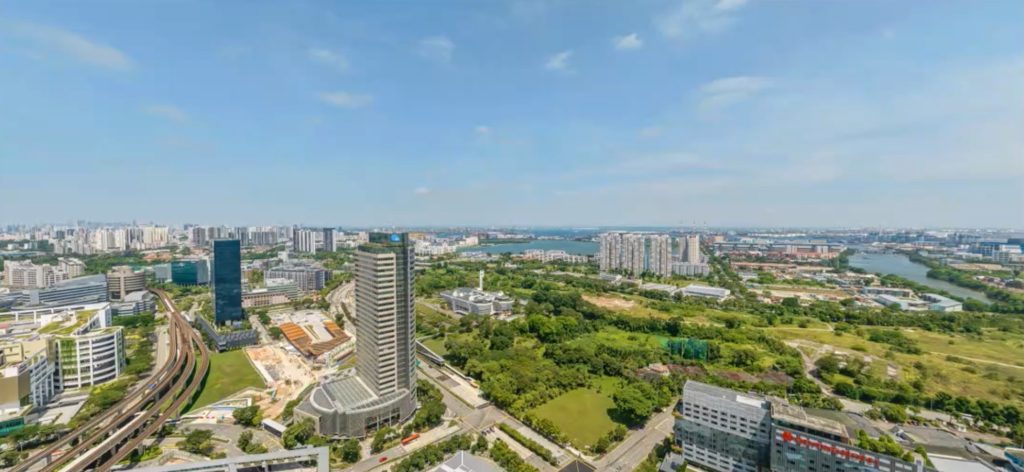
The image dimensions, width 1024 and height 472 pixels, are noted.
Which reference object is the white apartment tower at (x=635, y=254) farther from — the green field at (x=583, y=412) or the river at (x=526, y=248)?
the green field at (x=583, y=412)

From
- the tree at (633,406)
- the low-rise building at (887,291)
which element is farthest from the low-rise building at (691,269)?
the tree at (633,406)

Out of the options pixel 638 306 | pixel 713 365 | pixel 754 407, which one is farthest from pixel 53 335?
pixel 638 306

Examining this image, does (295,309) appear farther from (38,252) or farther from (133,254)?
(38,252)

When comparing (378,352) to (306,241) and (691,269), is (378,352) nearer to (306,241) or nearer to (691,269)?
(691,269)

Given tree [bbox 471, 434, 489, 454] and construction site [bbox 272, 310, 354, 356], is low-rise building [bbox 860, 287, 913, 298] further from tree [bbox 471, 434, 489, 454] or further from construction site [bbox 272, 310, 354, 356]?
construction site [bbox 272, 310, 354, 356]

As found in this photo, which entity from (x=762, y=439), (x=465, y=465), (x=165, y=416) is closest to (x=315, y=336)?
(x=165, y=416)
